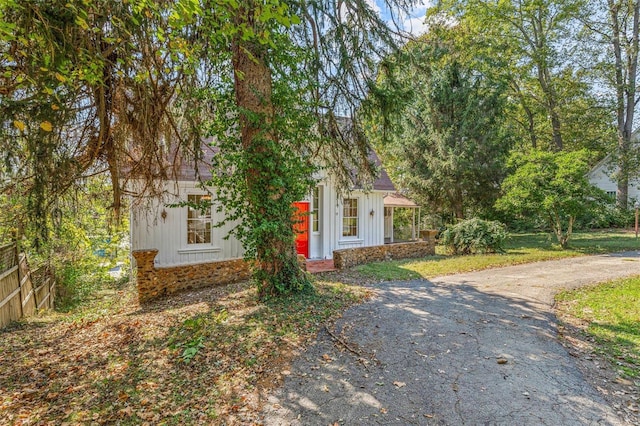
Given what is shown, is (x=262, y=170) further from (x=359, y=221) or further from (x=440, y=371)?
(x=359, y=221)

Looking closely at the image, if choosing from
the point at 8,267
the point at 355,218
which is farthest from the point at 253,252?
the point at 355,218

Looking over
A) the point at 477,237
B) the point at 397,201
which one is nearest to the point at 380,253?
the point at 477,237

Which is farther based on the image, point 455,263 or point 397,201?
point 397,201

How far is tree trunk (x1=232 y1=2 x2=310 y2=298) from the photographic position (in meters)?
5.66

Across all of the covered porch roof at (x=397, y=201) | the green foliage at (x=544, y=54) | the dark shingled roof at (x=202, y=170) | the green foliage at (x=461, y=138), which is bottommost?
the covered porch roof at (x=397, y=201)

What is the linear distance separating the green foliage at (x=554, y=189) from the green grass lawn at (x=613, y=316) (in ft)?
17.1

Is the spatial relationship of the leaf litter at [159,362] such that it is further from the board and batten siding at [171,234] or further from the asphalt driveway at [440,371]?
the board and batten siding at [171,234]

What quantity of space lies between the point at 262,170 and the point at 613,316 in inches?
255

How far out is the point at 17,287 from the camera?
21.1 feet

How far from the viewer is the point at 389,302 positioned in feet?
21.0

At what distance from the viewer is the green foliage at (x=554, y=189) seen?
12484mm

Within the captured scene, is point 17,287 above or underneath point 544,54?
underneath

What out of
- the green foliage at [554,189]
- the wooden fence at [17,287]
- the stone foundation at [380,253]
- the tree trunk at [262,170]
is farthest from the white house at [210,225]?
the green foliage at [554,189]

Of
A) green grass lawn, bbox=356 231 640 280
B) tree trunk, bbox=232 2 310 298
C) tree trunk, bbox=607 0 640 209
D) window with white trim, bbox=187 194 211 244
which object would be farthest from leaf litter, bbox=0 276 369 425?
tree trunk, bbox=607 0 640 209
